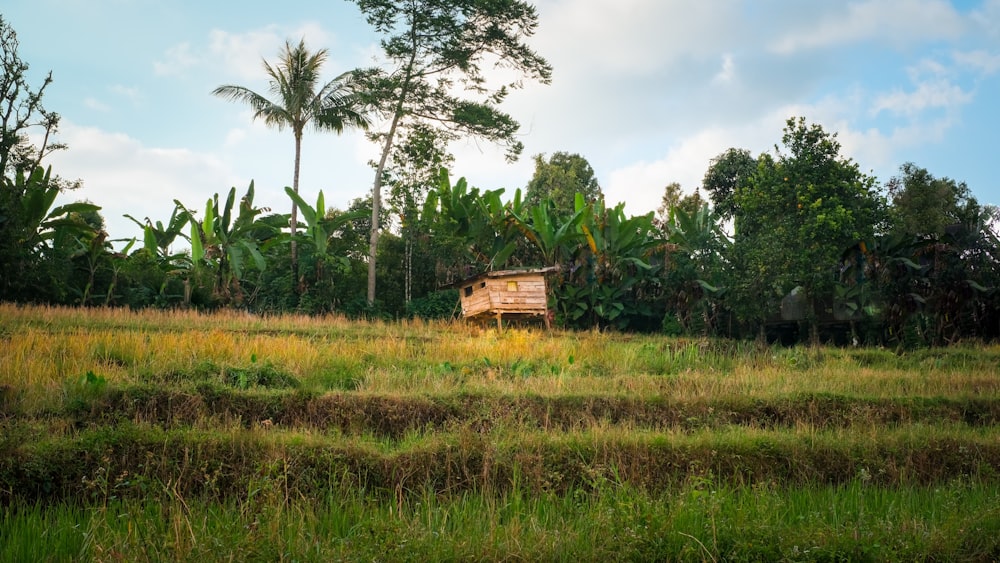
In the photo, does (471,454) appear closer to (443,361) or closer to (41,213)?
(443,361)

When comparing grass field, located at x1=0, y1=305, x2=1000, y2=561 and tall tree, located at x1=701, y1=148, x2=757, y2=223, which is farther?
tall tree, located at x1=701, y1=148, x2=757, y2=223

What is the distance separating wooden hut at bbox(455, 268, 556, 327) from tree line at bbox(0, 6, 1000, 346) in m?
1.48

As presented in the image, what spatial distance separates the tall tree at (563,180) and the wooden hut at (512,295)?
43.7 feet

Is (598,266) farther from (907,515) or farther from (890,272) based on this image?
(907,515)

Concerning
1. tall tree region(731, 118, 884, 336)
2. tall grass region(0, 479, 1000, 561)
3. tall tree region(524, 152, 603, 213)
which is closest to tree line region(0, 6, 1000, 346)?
tall tree region(731, 118, 884, 336)

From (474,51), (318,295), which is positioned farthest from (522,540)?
(474,51)

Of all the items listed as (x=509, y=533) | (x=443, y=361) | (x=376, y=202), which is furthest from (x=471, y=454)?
(x=376, y=202)

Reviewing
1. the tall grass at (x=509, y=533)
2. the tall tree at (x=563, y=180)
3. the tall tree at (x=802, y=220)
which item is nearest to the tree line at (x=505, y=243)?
the tall tree at (x=802, y=220)

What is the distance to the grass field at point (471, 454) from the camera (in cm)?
566

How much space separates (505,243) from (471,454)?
662 inches

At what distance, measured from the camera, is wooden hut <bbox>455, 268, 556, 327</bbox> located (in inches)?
832

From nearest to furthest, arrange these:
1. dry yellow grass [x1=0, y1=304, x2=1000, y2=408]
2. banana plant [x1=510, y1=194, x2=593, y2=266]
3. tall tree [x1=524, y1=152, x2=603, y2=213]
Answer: dry yellow grass [x1=0, y1=304, x2=1000, y2=408], banana plant [x1=510, y1=194, x2=593, y2=266], tall tree [x1=524, y1=152, x2=603, y2=213]

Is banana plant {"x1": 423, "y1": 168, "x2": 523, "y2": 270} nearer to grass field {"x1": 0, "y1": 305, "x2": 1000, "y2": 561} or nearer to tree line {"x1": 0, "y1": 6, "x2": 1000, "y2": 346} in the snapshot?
tree line {"x1": 0, "y1": 6, "x2": 1000, "y2": 346}

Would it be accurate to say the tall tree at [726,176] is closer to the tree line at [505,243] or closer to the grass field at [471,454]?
the tree line at [505,243]
